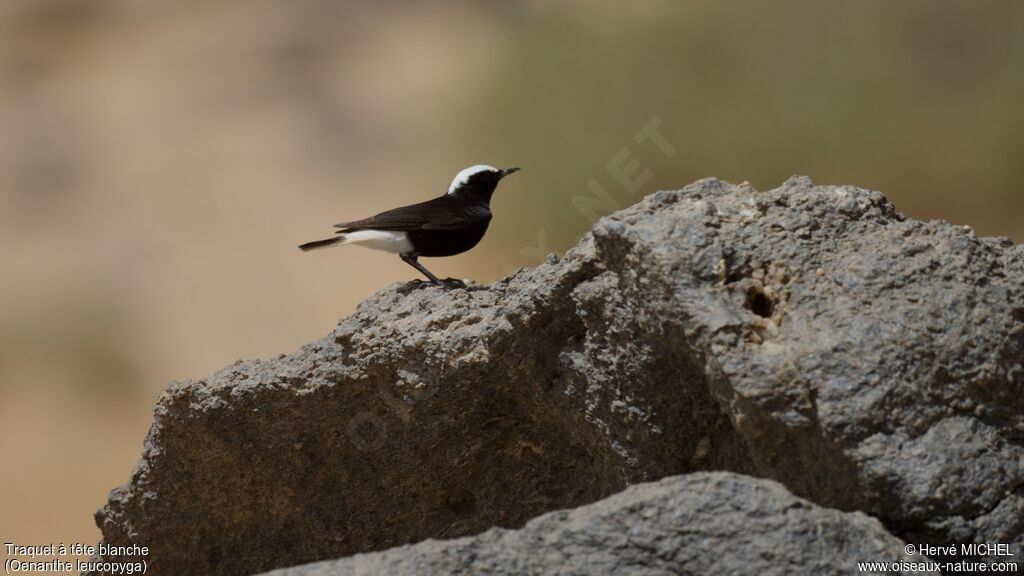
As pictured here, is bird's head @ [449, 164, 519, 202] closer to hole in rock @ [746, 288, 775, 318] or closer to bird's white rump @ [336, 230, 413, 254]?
bird's white rump @ [336, 230, 413, 254]

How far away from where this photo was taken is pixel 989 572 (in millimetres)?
2369

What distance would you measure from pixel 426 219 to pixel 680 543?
2.75 m

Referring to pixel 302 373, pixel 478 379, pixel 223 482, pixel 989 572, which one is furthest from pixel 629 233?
pixel 223 482

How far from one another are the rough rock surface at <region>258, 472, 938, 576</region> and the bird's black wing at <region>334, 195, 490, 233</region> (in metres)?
2.59

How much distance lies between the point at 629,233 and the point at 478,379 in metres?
0.82

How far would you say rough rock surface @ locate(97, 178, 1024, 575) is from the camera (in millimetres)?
2377

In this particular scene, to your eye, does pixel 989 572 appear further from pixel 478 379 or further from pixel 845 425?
pixel 478 379

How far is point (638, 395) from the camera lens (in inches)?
113

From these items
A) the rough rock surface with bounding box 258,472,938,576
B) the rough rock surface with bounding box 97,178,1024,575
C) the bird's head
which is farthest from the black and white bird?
the rough rock surface with bounding box 258,472,938,576

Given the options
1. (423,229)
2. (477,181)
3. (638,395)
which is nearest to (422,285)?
(423,229)

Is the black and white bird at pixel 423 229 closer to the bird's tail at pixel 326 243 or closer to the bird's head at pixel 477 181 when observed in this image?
the bird's tail at pixel 326 243

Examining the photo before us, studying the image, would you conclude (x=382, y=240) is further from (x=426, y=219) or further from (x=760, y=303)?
(x=760, y=303)

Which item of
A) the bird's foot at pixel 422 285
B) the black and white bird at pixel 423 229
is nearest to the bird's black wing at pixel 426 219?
the black and white bird at pixel 423 229

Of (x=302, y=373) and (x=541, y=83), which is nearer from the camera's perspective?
(x=302, y=373)
